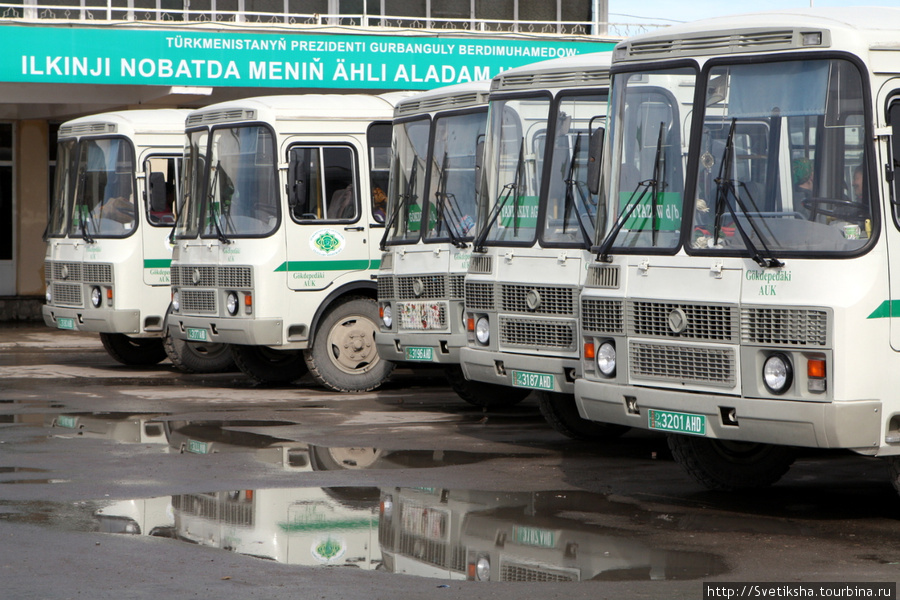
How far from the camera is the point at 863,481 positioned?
9258 mm

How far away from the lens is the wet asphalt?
6.63 m

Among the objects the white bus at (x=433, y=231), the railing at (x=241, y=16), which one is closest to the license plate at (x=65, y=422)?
the white bus at (x=433, y=231)

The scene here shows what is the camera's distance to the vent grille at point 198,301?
14.5 metres

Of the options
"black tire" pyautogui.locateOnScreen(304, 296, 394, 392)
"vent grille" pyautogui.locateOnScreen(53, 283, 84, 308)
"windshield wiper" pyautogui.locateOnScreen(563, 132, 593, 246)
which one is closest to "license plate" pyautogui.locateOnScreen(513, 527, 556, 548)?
"windshield wiper" pyautogui.locateOnScreen(563, 132, 593, 246)

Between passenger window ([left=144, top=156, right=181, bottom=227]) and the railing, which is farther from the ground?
the railing

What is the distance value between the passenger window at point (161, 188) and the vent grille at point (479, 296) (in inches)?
241

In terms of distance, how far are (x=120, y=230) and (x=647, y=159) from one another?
9863 millimetres

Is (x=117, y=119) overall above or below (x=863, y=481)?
above

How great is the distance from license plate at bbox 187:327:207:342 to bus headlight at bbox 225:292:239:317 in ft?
1.43

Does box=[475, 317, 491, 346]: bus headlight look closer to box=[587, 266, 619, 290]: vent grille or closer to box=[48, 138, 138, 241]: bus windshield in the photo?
box=[587, 266, 619, 290]: vent grille

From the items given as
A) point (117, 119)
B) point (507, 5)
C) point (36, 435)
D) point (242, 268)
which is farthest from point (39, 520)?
point (507, 5)

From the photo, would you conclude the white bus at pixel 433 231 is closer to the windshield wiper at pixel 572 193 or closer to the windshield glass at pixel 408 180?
the windshield glass at pixel 408 180

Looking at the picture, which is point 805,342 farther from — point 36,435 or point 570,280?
point 36,435

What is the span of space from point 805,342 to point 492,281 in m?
3.84
